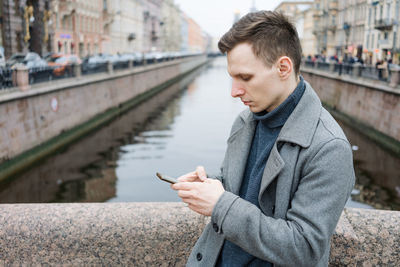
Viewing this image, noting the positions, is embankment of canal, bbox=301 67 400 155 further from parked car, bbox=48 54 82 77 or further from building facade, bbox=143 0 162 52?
building facade, bbox=143 0 162 52

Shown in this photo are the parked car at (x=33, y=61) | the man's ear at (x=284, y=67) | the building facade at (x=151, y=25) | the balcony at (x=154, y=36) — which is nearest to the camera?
the man's ear at (x=284, y=67)

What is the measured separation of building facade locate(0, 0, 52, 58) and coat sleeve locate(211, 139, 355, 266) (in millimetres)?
27446

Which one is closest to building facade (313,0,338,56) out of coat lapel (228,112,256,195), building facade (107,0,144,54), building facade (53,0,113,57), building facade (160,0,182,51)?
building facade (107,0,144,54)

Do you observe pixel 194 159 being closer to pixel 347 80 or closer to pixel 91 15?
pixel 347 80

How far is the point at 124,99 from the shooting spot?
27.0 metres

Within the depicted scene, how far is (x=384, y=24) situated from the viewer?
38.1 m

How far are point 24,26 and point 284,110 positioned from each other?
29861mm

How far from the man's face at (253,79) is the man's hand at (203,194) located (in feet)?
1.03

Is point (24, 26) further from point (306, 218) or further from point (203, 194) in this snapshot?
point (306, 218)

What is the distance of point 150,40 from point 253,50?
7847 cm

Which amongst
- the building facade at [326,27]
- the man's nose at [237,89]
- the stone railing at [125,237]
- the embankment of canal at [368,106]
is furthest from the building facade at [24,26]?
the building facade at [326,27]

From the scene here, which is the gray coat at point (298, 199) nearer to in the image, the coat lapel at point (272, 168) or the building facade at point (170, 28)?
the coat lapel at point (272, 168)

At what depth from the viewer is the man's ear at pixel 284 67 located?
135 cm

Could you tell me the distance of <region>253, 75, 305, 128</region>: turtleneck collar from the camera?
1412mm
